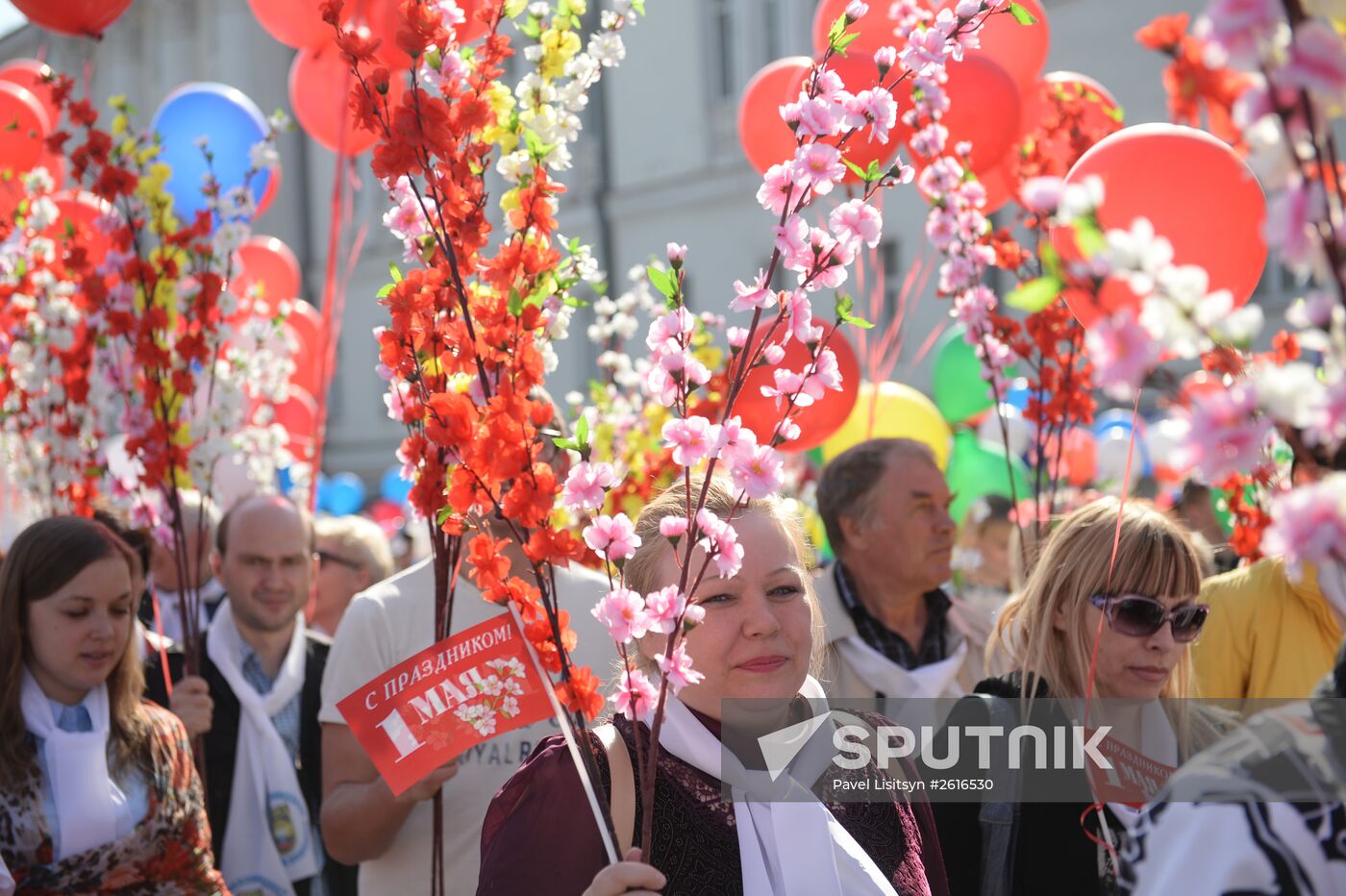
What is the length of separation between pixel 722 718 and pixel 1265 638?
1.70 meters

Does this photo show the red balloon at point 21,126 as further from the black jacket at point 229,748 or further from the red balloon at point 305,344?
the black jacket at point 229,748

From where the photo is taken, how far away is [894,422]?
678 cm

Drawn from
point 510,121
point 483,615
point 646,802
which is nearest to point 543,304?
point 510,121

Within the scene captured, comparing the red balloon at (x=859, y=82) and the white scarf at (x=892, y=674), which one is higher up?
the red balloon at (x=859, y=82)

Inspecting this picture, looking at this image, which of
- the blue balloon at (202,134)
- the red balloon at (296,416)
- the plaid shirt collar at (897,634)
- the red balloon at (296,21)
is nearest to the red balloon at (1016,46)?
the plaid shirt collar at (897,634)

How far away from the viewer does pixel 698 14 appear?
17.3m

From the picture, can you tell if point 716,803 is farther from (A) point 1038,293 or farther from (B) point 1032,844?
(A) point 1038,293

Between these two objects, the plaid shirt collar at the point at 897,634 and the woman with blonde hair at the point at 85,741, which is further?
the plaid shirt collar at the point at 897,634

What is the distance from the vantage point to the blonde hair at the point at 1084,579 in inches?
104

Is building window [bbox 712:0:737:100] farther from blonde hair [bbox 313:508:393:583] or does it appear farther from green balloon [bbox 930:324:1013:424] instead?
blonde hair [bbox 313:508:393:583]

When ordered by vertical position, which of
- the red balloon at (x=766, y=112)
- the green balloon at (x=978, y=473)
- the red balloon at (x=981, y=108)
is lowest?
the green balloon at (x=978, y=473)

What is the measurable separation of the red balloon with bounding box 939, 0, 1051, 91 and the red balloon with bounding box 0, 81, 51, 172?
3563 mm

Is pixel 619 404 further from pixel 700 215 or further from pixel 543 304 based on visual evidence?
pixel 700 215

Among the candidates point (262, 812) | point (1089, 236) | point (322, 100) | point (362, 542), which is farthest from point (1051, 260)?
point (362, 542)
